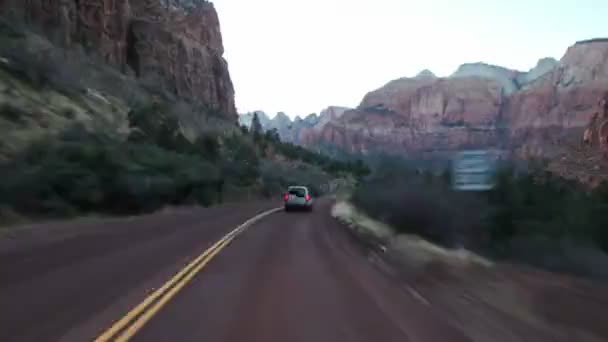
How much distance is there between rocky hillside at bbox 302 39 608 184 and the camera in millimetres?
35844

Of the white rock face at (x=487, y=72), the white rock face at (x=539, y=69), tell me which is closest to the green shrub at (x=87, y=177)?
the white rock face at (x=487, y=72)

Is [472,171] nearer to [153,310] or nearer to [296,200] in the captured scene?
[153,310]

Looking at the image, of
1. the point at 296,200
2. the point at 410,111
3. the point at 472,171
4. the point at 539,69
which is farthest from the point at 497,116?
the point at 472,171

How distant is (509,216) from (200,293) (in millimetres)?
11514

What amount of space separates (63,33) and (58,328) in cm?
6434

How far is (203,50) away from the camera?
104 m

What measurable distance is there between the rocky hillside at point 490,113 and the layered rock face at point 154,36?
969 inches

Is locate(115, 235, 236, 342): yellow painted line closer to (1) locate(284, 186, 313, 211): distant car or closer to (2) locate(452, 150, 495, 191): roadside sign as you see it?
(2) locate(452, 150, 495, 191): roadside sign

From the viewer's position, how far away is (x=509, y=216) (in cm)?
2019

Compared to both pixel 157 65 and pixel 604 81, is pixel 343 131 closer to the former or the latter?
pixel 157 65

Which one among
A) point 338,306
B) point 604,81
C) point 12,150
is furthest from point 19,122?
point 604,81

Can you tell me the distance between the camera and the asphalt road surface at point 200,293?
865 centimetres

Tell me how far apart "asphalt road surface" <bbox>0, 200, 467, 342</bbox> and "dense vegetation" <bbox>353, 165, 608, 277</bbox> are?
2.62 metres

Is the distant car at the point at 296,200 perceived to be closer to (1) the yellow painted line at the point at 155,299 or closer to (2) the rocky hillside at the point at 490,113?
(2) the rocky hillside at the point at 490,113
